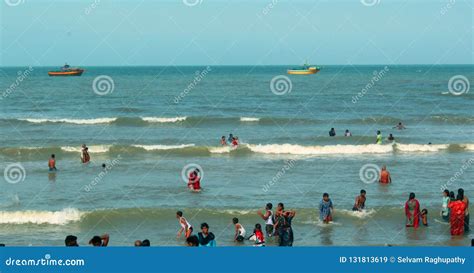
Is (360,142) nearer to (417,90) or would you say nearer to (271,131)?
(271,131)

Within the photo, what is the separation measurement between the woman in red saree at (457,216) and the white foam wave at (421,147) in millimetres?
15730

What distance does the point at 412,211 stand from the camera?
17641 mm

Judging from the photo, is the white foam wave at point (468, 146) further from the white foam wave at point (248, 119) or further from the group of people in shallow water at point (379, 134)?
the white foam wave at point (248, 119)

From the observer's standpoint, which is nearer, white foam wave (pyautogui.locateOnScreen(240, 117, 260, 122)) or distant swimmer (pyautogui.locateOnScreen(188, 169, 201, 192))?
distant swimmer (pyautogui.locateOnScreen(188, 169, 201, 192))

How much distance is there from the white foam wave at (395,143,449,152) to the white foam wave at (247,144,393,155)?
576mm

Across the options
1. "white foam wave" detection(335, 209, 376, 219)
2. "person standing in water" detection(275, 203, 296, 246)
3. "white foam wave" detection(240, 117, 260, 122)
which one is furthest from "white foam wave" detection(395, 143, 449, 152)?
"person standing in water" detection(275, 203, 296, 246)

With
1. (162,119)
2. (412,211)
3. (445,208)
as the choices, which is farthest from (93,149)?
(445,208)

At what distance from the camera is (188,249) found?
869 cm

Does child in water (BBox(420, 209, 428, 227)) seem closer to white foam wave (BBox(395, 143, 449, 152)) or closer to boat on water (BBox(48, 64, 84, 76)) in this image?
white foam wave (BBox(395, 143, 449, 152))

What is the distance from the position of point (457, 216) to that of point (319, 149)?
16016mm

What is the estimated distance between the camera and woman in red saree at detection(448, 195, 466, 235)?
54.1ft

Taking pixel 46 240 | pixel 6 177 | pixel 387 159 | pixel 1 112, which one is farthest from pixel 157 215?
pixel 1 112

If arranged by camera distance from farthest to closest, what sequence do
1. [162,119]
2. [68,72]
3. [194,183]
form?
[68,72]
[162,119]
[194,183]

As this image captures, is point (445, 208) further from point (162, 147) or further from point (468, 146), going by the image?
point (162, 147)
